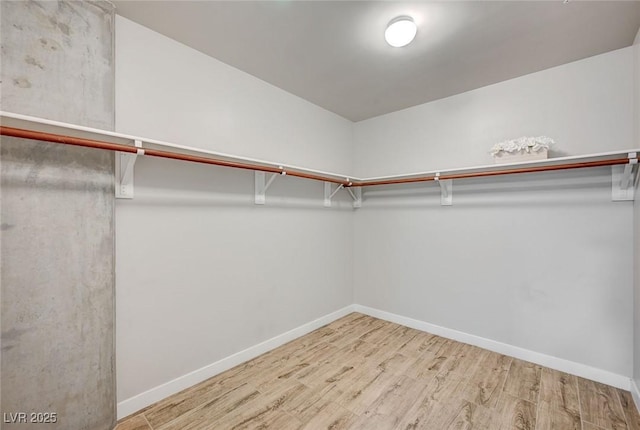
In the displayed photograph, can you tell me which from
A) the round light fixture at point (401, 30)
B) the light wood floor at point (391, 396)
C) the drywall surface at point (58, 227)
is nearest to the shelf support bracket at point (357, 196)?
the light wood floor at point (391, 396)

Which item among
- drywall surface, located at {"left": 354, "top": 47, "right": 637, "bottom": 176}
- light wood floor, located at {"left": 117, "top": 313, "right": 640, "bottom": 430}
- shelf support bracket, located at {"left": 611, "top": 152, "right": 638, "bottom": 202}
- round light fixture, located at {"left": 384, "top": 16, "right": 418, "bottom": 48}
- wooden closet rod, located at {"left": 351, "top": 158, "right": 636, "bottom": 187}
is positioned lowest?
light wood floor, located at {"left": 117, "top": 313, "right": 640, "bottom": 430}

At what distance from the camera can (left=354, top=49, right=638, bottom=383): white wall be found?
1929 millimetres

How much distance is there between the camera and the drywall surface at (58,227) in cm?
125

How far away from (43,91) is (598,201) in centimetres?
348

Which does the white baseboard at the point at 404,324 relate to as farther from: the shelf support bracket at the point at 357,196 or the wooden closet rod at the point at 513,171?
the wooden closet rod at the point at 513,171

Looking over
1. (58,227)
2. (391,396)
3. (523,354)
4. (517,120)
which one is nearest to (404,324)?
(523,354)

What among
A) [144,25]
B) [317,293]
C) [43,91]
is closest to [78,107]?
[43,91]

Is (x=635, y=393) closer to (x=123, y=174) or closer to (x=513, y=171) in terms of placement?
(x=513, y=171)

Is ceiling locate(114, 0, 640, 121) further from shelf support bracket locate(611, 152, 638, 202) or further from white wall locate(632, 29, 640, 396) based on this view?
shelf support bracket locate(611, 152, 638, 202)

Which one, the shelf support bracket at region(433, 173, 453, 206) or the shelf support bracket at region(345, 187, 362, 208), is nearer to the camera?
the shelf support bracket at region(433, 173, 453, 206)

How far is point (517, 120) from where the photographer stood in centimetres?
229

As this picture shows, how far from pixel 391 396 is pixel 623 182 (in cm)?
216

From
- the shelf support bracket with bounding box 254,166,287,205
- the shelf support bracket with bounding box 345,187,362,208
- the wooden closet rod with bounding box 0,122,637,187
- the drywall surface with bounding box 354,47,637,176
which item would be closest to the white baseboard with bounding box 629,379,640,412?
the wooden closet rod with bounding box 0,122,637,187

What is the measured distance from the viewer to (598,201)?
1.97 m
